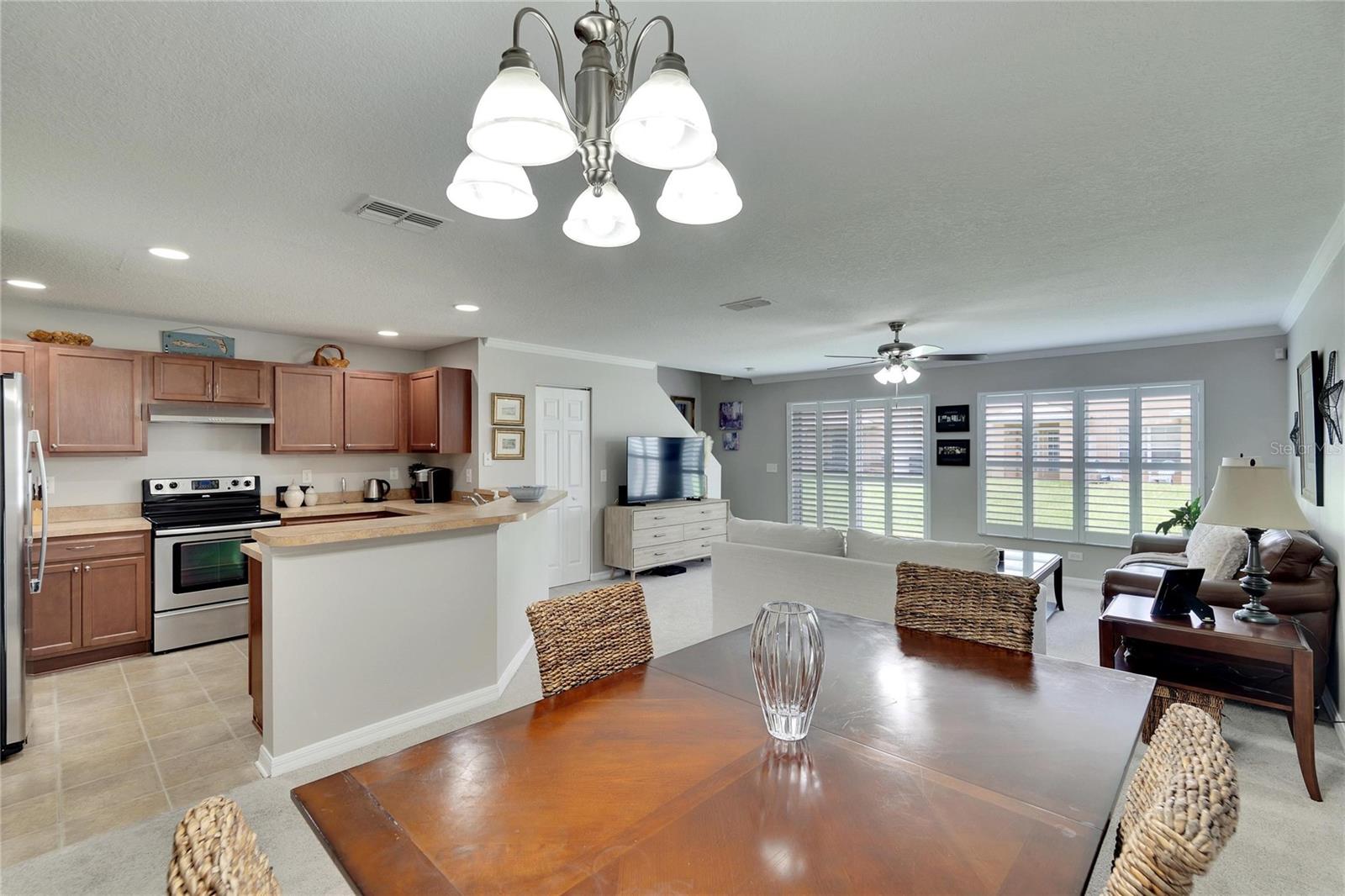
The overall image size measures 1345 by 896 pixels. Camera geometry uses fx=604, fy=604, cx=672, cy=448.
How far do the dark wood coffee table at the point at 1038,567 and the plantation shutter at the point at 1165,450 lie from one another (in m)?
1.30

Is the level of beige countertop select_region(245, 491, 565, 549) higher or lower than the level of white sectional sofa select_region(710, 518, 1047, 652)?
higher

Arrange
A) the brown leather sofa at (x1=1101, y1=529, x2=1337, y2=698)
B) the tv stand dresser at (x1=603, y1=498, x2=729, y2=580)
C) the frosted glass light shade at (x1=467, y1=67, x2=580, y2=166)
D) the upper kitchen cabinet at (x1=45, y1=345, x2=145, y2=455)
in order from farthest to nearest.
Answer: the tv stand dresser at (x1=603, y1=498, x2=729, y2=580), the upper kitchen cabinet at (x1=45, y1=345, x2=145, y2=455), the brown leather sofa at (x1=1101, y1=529, x2=1337, y2=698), the frosted glass light shade at (x1=467, y1=67, x2=580, y2=166)

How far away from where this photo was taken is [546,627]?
161 cm

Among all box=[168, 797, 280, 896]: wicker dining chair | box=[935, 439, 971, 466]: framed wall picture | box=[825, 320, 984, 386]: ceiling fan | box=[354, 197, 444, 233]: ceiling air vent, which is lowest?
box=[168, 797, 280, 896]: wicker dining chair

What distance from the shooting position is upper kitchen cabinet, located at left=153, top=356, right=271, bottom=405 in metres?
4.43

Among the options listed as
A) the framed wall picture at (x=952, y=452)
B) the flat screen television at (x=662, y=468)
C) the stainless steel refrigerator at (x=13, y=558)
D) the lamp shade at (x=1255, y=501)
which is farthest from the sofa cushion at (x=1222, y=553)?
the stainless steel refrigerator at (x=13, y=558)

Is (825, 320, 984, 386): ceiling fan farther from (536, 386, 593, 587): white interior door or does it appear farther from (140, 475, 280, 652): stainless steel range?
(140, 475, 280, 652): stainless steel range

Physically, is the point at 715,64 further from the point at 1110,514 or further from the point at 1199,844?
the point at 1110,514

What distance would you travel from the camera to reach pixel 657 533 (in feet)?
21.2

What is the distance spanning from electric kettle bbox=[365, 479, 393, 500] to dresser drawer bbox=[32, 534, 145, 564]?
5.55 ft

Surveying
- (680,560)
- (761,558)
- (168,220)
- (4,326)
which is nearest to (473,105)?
(168,220)

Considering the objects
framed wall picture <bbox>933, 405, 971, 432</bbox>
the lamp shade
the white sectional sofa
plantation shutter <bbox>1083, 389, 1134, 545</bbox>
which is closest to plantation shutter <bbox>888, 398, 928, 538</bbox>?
framed wall picture <bbox>933, 405, 971, 432</bbox>

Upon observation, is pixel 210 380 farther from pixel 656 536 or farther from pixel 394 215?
pixel 656 536

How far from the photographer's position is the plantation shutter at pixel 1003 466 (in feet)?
21.1
